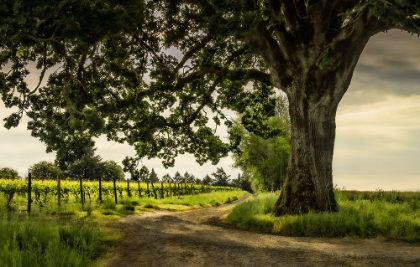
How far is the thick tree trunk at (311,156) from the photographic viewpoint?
13234mm

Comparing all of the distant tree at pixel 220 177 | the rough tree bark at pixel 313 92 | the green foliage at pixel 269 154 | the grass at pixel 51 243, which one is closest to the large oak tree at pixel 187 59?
the rough tree bark at pixel 313 92

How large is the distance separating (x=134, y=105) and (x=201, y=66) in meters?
3.56

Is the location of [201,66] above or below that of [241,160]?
above

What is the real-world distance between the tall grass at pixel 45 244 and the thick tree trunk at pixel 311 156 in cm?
751

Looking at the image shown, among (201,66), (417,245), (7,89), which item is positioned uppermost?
(201,66)

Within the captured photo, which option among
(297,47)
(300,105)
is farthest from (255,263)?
(297,47)

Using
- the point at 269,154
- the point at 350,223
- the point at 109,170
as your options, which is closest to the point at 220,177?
the point at 109,170

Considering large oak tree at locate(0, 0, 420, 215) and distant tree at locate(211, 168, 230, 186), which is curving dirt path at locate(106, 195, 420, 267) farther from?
distant tree at locate(211, 168, 230, 186)

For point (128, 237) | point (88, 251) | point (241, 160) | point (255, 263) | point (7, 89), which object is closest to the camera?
point (255, 263)

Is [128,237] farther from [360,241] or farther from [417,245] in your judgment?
[417,245]

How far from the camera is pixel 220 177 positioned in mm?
143750

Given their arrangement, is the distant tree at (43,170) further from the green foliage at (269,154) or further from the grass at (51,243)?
the grass at (51,243)

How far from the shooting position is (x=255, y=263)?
6711 mm

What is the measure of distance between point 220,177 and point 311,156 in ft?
431
